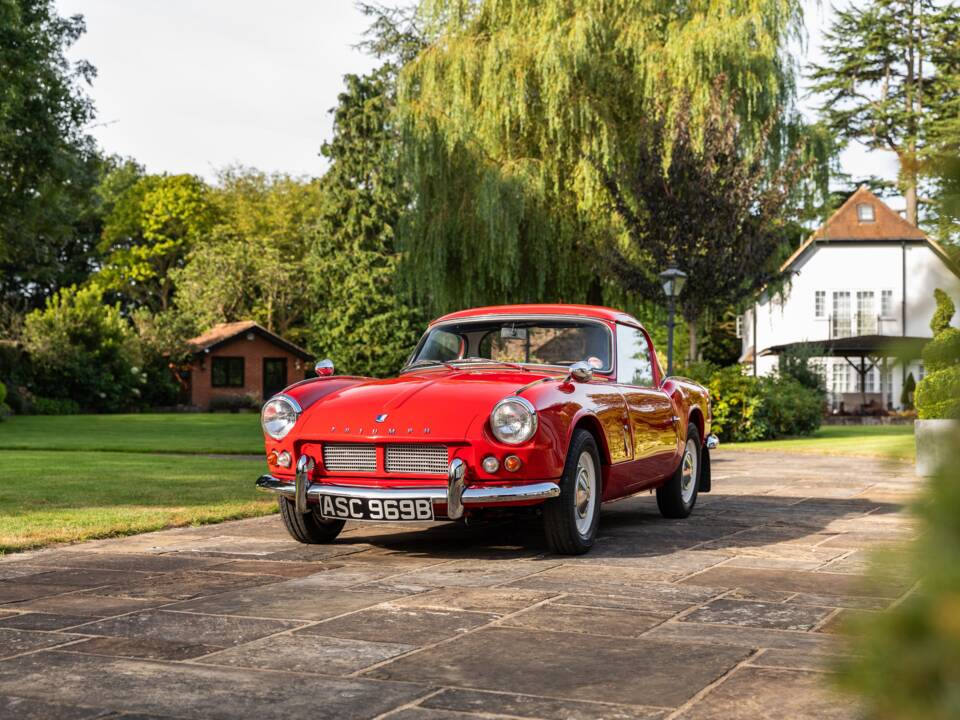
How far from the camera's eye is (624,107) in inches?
953

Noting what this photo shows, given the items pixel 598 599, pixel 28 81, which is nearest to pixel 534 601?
pixel 598 599

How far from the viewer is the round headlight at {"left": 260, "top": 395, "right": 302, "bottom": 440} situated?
25.0 ft

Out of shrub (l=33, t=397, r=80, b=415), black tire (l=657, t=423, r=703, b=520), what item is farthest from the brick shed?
black tire (l=657, t=423, r=703, b=520)

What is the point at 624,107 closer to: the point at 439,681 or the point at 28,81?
the point at 28,81

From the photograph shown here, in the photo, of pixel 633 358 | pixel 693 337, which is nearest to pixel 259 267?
pixel 693 337

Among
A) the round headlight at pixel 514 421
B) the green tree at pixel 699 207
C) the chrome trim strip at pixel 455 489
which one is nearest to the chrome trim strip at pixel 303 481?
the chrome trim strip at pixel 455 489

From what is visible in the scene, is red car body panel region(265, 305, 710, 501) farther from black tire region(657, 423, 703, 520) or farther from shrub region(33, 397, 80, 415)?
shrub region(33, 397, 80, 415)

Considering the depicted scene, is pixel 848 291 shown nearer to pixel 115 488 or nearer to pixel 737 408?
pixel 737 408

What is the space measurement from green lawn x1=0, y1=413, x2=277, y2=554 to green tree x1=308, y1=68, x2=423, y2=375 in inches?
1129

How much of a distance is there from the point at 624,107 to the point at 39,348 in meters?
27.7

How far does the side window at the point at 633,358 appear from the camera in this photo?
8.63 m

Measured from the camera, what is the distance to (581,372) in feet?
25.4

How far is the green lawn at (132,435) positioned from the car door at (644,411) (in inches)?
451

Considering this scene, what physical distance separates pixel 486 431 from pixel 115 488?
6.12m
